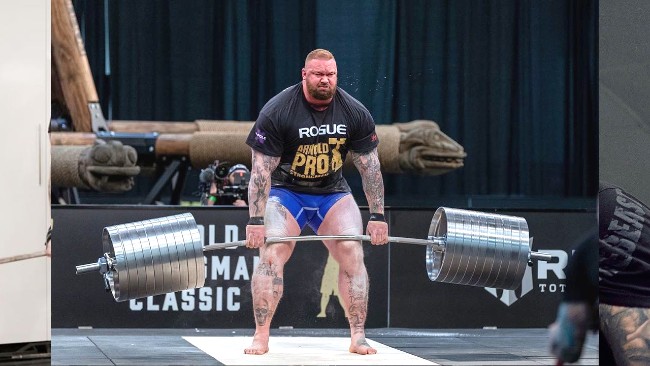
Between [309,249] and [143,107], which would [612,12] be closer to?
[309,249]

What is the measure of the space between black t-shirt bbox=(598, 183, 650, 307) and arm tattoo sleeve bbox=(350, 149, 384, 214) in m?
1.13

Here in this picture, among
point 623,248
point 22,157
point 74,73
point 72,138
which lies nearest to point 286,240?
point 72,138

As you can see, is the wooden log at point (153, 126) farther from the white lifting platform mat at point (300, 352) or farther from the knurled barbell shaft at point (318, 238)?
the white lifting platform mat at point (300, 352)

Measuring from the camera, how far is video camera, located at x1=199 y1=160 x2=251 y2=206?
5902 millimetres

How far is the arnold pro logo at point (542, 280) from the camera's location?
6.11m

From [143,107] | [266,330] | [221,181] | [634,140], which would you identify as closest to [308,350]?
[266,330]

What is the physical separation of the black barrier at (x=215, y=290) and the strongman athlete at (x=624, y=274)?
3.79 feet

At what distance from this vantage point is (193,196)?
19.6 feet

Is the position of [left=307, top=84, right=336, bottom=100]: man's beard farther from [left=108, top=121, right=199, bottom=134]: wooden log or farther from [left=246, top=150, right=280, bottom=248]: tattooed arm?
[left=108, top=121, right=199, bottom=134]: wooden log

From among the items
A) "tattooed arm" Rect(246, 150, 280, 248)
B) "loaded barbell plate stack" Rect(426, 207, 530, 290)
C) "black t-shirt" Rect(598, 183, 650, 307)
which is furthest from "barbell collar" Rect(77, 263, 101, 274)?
"black t-shirt" Rect(598, 183, 650, 307)

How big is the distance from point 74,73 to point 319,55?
1269mm

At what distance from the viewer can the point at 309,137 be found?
226 inches

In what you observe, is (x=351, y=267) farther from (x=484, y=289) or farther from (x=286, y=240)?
(x=484, y=289)

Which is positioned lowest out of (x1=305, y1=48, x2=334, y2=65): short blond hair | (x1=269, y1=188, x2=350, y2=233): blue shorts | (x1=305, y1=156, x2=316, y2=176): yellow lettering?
(x1=269, y1=188, x2=350, y2=233): blue shorts
